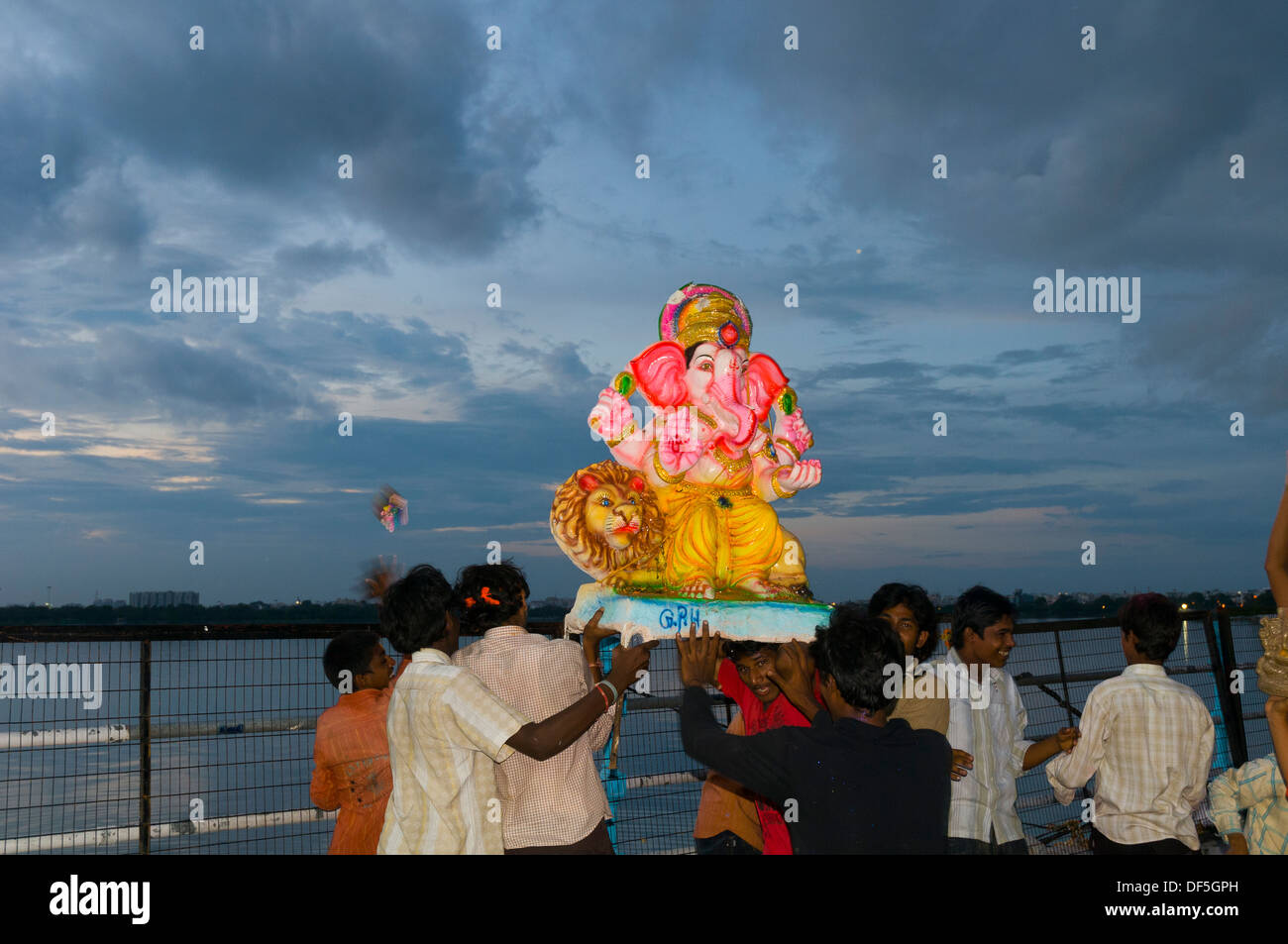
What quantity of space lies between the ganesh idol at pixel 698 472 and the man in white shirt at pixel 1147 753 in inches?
47.4

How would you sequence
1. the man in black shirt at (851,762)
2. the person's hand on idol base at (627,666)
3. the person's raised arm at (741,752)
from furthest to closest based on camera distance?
the person's hand on idol base at (627,666) < the person's raised arm at (741,752) < the man in black shirt at (851,762)

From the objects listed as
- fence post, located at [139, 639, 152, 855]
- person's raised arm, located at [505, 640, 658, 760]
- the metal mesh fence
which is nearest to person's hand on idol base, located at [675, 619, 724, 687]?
person's raised arm, located at [505, 640, 658, 760]

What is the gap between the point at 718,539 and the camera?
3.84 meters

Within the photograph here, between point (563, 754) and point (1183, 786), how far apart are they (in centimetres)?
231

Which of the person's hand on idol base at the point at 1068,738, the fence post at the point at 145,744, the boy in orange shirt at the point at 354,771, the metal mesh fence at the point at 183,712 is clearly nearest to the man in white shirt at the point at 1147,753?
the person's hand on idol base at the point at 1068,738

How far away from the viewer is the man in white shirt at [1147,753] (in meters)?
3.48

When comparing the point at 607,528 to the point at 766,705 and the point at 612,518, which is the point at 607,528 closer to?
the point at 612,518

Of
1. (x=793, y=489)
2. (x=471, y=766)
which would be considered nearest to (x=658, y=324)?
(x=793, y=489)

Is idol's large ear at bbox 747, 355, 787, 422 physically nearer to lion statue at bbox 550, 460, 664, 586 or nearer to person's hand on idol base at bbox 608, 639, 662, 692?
lion statue at bbox 550, 460, 664, 586

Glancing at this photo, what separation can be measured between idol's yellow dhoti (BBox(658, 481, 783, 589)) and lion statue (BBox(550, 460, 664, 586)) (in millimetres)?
90

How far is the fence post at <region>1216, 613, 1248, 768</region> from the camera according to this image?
304 inches

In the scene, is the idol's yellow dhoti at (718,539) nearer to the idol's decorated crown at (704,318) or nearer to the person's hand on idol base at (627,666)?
the person's hand on idol base at (627,666)

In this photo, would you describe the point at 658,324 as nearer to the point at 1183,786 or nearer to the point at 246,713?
the point at 1183,786

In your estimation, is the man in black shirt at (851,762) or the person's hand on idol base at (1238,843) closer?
the man in black shirt at (851,762)
